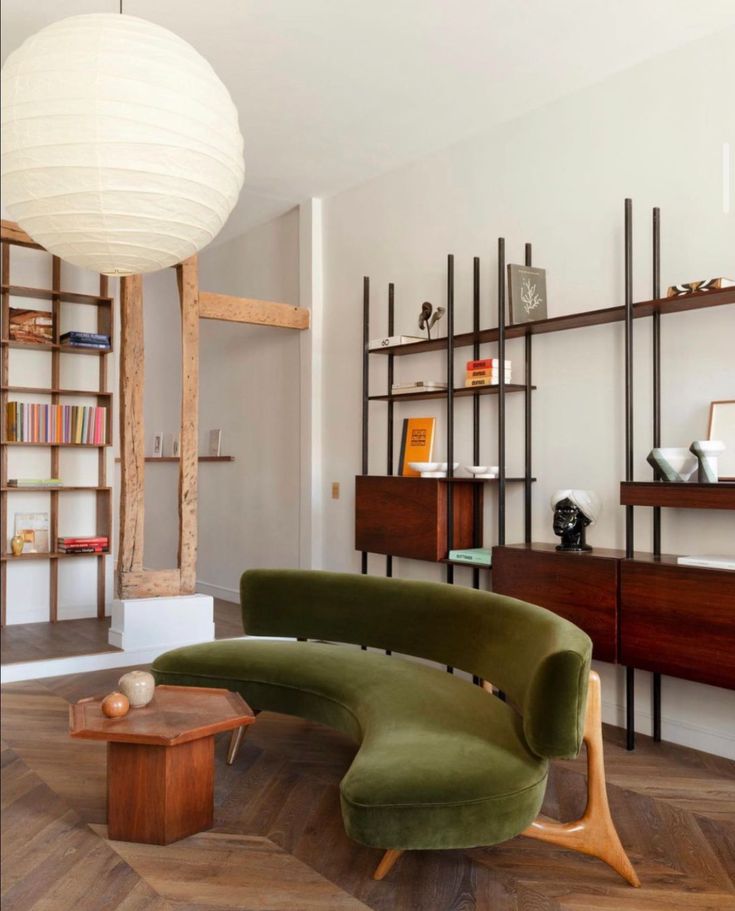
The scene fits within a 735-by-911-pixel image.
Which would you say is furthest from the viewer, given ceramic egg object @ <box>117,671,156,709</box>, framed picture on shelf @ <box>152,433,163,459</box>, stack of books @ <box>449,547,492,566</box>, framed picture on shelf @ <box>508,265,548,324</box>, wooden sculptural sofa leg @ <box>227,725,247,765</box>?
framed picture on shelf @ <box>152,433,163,459</box>

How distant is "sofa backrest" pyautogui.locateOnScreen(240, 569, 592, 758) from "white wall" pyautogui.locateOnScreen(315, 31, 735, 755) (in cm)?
120

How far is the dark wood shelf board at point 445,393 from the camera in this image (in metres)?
4.38

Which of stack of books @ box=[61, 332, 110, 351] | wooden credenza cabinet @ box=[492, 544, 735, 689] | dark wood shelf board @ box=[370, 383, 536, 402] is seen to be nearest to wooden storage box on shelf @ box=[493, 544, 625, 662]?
wooden credenza cabinet @ box=[492, 544, 735, 689]

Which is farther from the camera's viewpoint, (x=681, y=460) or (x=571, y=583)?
(x=571, y=583)

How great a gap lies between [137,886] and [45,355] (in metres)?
4.25

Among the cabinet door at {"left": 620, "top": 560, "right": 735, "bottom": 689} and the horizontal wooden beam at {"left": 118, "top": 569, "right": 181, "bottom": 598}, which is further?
the horizontal wooden beam at {"left": 118, "top": 569, "right": 181, "bottom": 598}

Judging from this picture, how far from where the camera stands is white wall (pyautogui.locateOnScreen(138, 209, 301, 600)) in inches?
250

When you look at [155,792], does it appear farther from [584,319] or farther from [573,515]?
[584,319]

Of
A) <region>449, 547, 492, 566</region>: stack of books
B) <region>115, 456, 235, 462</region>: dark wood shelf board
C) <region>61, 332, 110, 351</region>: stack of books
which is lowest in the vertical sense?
<region>449, 547, 492, 566</region>: stack of books

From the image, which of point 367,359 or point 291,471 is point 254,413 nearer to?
point 291,471

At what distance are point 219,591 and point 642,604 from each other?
435 centimetres

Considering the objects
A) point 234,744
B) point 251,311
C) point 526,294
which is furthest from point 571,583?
point 251,311

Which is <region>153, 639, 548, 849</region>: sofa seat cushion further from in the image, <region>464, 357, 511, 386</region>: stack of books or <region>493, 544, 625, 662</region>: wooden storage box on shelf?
<region>464, 357, 511, 386</region>: stack of books

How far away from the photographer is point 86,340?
18.7 ft
